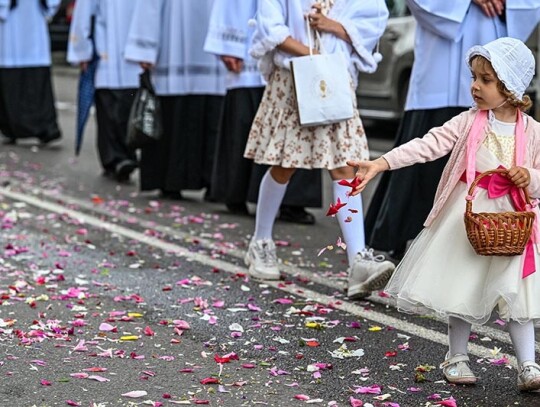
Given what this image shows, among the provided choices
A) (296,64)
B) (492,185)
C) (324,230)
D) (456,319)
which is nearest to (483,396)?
(456,319)

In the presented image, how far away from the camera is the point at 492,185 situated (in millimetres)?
4734

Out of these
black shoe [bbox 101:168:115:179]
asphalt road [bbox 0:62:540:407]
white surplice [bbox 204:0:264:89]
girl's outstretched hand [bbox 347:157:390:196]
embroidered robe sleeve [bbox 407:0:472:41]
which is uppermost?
embroidered robe sleeve [bbox 407:0:472:41]

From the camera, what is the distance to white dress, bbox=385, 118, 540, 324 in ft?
14.9

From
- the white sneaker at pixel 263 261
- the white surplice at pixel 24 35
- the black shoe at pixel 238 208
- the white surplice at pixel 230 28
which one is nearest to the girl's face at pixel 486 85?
the white sneaker at pixel 263 261

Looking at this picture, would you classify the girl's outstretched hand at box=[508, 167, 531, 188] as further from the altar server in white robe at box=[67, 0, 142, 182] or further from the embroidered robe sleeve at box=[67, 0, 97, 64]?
the embroidered robe sleeve at box=[67, 0, 97, 64]

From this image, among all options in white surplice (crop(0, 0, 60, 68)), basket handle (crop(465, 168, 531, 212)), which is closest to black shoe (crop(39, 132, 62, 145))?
white surplice (crop(0, 0, 60, 68))

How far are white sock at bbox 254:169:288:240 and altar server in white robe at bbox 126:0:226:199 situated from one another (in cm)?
268

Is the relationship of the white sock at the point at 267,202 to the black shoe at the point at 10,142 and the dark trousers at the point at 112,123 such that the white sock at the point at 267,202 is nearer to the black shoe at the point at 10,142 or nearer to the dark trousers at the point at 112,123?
the dark trousers at the point at 112,123

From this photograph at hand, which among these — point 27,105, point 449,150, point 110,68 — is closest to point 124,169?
point 110,68

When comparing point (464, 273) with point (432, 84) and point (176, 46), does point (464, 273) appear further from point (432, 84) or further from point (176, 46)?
point (176, 46)

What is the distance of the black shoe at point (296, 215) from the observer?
336 inches

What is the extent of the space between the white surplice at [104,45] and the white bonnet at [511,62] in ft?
19.7

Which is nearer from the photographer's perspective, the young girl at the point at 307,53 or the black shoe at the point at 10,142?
the young girl at the point at 307,53

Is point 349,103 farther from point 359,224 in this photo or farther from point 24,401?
point 24,401
